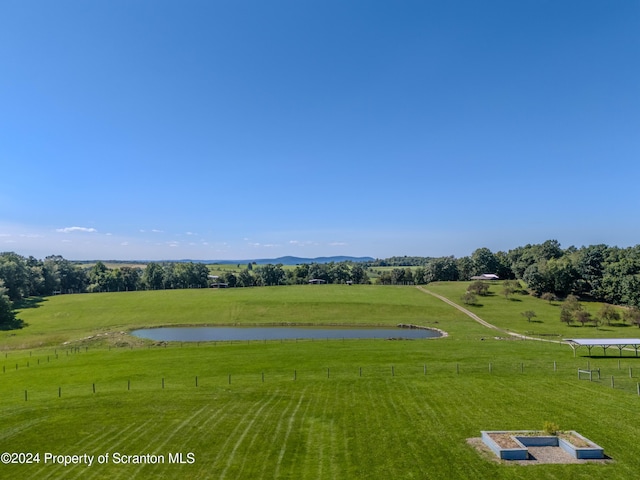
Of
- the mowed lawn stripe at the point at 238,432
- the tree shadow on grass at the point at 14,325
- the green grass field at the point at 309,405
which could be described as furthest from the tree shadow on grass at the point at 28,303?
the mowed lawn stripe at the point at 238,432

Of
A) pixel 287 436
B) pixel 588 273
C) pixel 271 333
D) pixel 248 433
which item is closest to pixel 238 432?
pixel 248 433

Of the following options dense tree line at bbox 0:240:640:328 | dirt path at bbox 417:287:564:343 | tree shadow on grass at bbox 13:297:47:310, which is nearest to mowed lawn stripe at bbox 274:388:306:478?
dirt path at bbox 417:287:564:343

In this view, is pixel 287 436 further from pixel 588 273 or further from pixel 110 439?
pixel 588 273

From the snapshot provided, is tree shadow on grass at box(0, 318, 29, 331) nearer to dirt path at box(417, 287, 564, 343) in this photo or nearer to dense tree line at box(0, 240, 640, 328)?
dense tree line at box(0, 240, 640, 328)

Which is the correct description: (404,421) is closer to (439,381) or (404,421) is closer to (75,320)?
(439,381)

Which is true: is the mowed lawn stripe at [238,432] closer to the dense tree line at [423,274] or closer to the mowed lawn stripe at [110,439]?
the mowed lawn stripe at [110,439]

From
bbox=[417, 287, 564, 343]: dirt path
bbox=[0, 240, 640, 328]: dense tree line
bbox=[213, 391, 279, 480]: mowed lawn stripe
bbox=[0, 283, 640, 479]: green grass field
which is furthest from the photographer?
bbox=[0, 240, 640, 328]: dense tree line

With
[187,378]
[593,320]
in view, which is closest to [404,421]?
[187,378]
